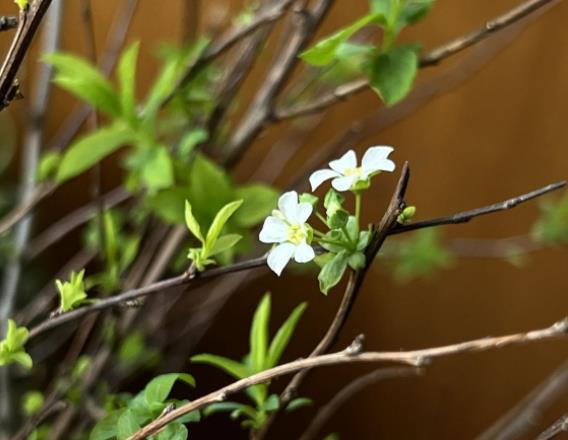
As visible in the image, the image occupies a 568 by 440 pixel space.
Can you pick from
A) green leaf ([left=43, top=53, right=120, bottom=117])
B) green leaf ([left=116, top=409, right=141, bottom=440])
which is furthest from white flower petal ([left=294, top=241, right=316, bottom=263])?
green leaf ([left=43, top=53, right=120, bottom=117])

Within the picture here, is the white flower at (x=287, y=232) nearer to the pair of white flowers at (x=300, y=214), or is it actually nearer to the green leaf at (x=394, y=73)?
the pair of white flowers at (x=300, y=214)

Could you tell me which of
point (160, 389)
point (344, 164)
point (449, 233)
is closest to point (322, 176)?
point (344, 164)

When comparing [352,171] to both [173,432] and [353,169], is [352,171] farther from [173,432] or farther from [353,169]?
[173,432]

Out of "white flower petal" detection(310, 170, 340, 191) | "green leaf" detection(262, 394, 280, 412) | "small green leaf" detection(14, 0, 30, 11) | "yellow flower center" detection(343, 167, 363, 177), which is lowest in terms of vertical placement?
"green leaf" detection(262, 394, 280, 412)

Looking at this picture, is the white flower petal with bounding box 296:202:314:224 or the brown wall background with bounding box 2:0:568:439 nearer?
the white flower petal with bounding box 296:202:314:224

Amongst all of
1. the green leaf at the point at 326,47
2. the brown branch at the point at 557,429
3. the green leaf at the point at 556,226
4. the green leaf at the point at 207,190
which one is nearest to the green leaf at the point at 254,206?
the green leaf at the point at 207,190

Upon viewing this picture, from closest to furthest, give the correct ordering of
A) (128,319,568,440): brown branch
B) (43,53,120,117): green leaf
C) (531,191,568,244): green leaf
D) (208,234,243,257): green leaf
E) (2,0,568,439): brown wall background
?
(128,319,568,440): brown branch < (208,234,243,257): green leaf < (43,53,120,117): green leaf < (531,191,568,244): green leaf < (2,0,568,439): brown wall background

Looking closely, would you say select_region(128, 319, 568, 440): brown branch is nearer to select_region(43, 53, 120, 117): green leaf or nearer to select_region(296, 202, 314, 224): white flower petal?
select_region(296, 202, 314, 224): white flower petal
